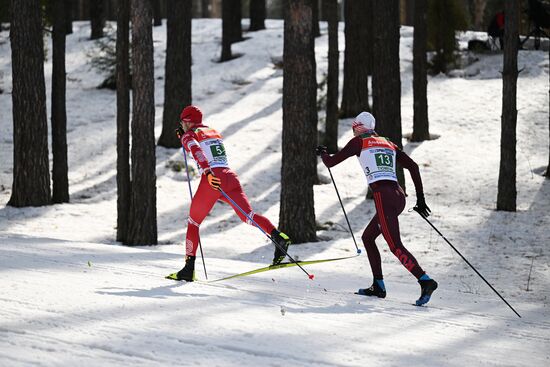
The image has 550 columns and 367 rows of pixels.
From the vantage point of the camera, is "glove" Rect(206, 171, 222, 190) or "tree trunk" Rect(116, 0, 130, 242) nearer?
"glove" Rect(206, 171, 222, 190)

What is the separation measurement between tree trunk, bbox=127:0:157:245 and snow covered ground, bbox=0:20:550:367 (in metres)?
0.60

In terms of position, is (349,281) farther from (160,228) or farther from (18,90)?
(18,90)

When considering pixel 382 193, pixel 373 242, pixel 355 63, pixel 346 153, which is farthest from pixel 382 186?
pixel 355 63

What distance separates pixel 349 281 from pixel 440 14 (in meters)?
16.7

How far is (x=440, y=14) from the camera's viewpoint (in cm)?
2458

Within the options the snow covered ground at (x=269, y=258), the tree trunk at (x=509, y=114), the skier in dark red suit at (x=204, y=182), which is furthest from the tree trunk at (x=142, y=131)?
the tree trunk at (x=509, y=114)

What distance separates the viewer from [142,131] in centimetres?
1255

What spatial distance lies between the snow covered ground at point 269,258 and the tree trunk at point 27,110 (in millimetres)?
491

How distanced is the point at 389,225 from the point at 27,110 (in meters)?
9.29

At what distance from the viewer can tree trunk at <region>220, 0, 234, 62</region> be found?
25.9m

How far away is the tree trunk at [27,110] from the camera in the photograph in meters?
14.7

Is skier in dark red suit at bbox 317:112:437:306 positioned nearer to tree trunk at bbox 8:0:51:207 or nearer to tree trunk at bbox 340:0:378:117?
tree trunk at bbox 8:0:51:207

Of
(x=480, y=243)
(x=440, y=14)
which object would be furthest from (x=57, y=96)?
(x=440, y=14)

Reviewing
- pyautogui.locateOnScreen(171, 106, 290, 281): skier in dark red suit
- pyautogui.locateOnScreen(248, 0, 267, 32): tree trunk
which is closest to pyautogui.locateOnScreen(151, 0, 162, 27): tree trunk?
pyautogui.locateOnScreen(248, 0, 267, 32): tree trunk
